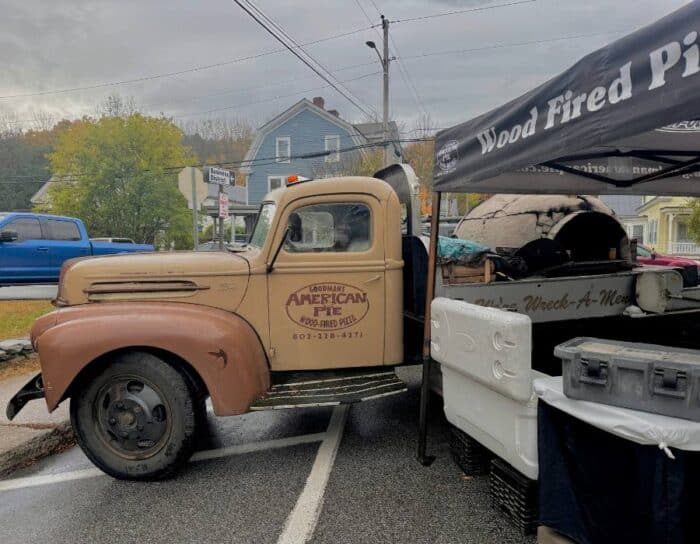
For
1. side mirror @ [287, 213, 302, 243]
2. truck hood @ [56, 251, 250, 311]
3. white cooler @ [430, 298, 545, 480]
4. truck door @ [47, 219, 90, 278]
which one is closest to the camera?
white cooler @ [430, 298, 545, 480]

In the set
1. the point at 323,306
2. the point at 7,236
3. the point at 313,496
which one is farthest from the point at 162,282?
the point at 7,236

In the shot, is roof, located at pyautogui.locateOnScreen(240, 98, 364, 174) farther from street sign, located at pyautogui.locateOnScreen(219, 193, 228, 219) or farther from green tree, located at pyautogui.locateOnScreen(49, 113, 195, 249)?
street sign, located at pyautogui.locateOnScreen(219, 193, 228, 219)

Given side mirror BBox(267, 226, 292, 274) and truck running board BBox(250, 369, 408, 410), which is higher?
side mirror BBox(267, 226, 292, 274)

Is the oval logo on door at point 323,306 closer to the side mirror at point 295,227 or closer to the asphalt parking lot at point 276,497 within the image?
the side mirror at point 295,227

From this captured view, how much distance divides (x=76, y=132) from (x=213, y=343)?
2527cm

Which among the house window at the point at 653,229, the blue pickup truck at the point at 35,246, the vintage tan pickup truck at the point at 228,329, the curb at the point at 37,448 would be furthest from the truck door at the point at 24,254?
the house window at the point at 653,229

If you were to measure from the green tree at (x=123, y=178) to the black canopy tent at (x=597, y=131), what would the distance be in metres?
20.8

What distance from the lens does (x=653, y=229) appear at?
107 feet

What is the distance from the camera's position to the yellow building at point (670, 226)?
29.5m

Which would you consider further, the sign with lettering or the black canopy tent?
the sign with lettering

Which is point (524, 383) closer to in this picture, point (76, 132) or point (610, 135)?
point (610, 135)

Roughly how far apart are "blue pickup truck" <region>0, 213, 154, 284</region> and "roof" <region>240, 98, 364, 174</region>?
17.9 m

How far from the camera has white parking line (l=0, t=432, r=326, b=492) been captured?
147 inches

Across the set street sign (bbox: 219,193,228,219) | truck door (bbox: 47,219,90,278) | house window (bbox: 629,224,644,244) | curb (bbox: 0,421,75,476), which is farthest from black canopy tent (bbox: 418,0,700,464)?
house window (bbox: 629,224,644,244)
